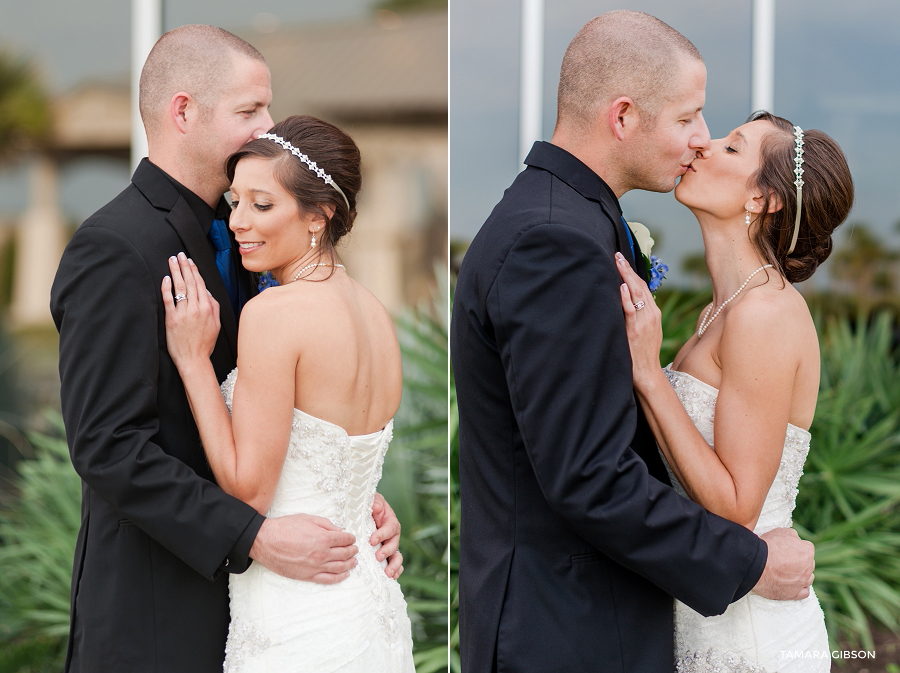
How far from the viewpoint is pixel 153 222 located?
6.55 ft

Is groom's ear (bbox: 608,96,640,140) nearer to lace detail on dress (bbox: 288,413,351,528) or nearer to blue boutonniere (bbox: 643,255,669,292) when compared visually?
blue boutonniere (bbox: 643,255,669,292)

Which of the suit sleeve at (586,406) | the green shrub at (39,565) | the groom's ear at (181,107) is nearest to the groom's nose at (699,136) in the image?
the suit sleeve at (586,406)

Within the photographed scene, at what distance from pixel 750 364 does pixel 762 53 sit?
10.7 feet

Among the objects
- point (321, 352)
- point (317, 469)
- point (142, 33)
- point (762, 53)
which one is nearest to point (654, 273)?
point (321, 352)

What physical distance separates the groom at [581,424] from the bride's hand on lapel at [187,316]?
0.62 m

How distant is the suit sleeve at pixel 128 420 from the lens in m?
1.80

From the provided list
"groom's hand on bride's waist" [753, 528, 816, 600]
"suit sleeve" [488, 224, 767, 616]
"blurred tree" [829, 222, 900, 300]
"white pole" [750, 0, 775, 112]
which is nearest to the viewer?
"suit sleeve" [488, 224, 767, 616]

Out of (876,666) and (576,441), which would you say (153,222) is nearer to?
(576,441)

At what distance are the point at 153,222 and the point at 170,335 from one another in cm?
31

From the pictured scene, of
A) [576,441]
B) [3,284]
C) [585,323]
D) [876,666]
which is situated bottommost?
[876,666]

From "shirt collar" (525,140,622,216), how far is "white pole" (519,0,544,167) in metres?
2.77

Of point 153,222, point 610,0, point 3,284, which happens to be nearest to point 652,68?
point 153,222

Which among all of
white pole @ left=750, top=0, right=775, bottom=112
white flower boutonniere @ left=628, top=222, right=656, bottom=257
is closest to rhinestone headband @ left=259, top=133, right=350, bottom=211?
white flower boutonniere @ left=628, top=222, right=656, bottom=257

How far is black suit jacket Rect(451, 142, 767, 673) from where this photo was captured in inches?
60.7
